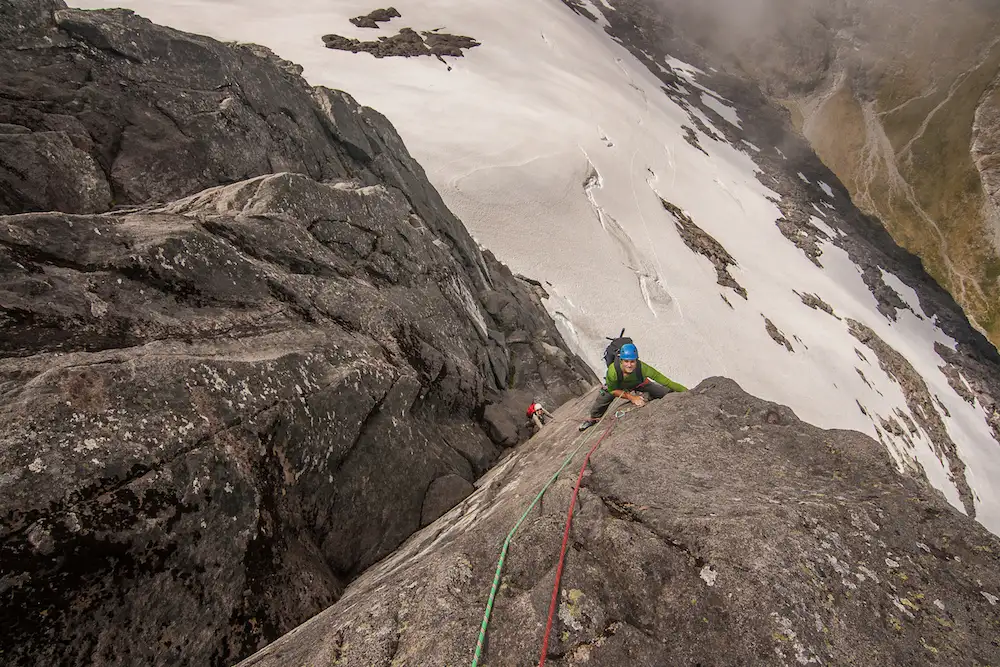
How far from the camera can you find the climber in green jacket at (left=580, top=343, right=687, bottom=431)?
11.4m

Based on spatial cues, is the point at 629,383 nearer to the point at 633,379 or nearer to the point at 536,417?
the point at 633,379

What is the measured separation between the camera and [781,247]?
2239 inches

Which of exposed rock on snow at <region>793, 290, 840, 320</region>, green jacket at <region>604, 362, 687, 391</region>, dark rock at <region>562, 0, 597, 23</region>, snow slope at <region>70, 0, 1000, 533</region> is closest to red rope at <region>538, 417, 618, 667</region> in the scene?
green jacket at <region>604, 362, 687, 391</region>

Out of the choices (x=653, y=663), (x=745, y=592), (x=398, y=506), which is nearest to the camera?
(x=653, y=663)

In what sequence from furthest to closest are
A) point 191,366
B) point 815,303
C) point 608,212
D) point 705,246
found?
point 815,303
point 705,246
point 608,212
point 191,366

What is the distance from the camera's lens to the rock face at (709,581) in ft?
17.6

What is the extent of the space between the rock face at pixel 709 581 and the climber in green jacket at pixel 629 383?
11.5 ft

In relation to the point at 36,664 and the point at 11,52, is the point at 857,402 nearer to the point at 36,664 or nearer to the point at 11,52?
the point at 36,664

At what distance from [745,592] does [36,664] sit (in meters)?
7.78

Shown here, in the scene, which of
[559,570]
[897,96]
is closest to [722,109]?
[559,570]

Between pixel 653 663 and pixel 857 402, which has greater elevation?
pixel 653 663

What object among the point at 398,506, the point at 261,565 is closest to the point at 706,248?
the point at 398,506

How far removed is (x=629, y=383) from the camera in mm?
11758

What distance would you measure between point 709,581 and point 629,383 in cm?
611
